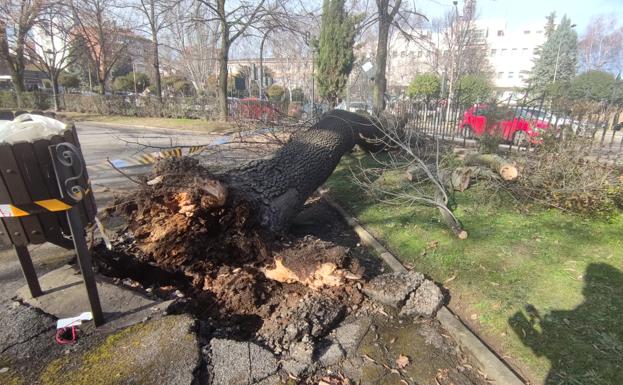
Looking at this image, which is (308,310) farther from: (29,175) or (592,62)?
(592,62)

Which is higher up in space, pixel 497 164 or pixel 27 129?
pixel 27 129

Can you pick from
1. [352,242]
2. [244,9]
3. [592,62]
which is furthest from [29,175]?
[592,62]

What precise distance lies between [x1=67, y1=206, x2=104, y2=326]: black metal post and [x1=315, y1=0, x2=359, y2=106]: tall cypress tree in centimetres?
1960

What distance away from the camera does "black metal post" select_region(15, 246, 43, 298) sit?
2.78m

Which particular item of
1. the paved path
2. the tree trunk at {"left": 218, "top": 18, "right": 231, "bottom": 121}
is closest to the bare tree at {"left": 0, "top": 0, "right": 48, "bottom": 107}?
the paved path

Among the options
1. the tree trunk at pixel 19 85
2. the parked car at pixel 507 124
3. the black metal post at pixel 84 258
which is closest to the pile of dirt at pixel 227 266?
the black metal post at pixel 84 258

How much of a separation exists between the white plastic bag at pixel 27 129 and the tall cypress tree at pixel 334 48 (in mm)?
19241

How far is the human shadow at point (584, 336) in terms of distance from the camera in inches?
94.4

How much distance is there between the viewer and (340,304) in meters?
3.15

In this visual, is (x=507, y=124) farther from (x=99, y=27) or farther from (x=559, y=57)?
(x=559, y=57)

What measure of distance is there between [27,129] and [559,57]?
5779 centimetres

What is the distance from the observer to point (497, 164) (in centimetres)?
595

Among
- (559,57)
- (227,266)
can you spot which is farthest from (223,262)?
(559,57)

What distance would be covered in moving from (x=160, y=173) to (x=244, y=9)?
1740cm
